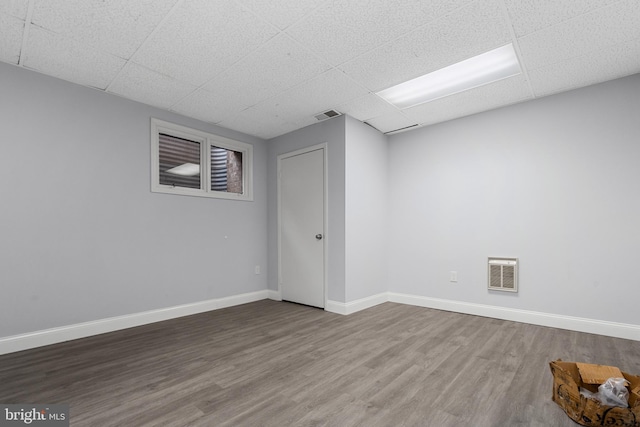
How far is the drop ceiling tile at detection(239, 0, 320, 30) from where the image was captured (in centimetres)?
203

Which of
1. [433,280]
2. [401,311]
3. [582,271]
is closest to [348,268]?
[401,311]

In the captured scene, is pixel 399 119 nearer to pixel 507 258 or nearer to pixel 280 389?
pixel 507 258

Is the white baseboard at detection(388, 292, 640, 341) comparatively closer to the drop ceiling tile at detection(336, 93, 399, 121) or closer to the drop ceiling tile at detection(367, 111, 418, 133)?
the drop ceiling tile at detection(367, 111, 418, 133)

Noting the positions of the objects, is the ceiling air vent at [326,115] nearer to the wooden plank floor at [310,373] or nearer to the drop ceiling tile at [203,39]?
the drop ceiling tile at [203,39]

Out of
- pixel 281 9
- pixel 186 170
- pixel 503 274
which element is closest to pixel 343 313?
pixel 503 274

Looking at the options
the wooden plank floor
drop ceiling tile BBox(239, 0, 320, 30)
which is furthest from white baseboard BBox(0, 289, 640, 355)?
drop ceiling tile BBox(239, 0, 320, 30)

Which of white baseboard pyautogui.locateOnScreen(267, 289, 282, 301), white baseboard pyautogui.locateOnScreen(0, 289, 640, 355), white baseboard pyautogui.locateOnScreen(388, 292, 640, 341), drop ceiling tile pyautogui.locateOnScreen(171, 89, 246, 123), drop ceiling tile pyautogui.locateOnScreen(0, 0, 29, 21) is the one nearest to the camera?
drop ceiling tile pyautogui.locateOnScreen(0, 0, 29, 21)

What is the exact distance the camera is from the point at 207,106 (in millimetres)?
3721

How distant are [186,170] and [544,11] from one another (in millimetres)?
4063

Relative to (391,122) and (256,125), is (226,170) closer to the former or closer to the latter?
(256,125)

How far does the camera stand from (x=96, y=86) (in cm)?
318

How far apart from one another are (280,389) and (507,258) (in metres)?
3.09

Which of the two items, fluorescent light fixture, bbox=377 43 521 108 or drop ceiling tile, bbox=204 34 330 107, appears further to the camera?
fluorescent light fixture, bbox=377 43 521 108

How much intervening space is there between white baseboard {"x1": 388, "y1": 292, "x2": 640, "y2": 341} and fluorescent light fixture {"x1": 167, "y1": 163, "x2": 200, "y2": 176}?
139 inches
